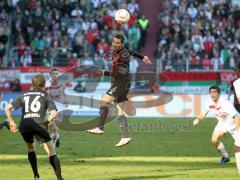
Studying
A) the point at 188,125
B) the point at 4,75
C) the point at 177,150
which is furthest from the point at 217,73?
the point at 177,150

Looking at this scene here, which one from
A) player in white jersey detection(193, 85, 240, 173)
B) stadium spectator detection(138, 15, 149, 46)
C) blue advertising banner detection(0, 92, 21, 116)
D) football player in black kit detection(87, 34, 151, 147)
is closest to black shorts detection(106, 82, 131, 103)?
football player in black kit detection(87, 34, 151, 147)

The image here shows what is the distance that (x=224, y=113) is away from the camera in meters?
15.4

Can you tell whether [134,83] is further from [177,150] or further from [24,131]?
[24,131]

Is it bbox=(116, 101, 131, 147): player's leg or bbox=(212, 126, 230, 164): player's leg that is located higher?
bbox=(116, 101, 131, 147): player's leg

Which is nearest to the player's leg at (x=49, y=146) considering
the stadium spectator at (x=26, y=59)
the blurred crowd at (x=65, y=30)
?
the blurred crowd at (x=65, y=30)

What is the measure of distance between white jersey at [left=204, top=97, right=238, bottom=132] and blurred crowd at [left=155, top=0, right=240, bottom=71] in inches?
629

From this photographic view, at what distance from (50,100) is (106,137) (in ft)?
32.0

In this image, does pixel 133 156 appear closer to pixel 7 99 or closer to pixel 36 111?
pixel 36 111

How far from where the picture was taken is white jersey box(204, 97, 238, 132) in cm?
1520

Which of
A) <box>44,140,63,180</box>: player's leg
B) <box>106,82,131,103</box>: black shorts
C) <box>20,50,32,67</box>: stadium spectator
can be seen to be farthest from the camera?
<box>20,50,32,67</box>: stadium spectator

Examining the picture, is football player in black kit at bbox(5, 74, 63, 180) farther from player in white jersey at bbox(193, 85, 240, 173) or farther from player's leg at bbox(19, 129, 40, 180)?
player in white jersey at bbox(193, 85, 240, 173)

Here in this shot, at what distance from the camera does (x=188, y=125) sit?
25.4 metres

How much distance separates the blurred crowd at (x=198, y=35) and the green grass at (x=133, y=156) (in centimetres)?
812

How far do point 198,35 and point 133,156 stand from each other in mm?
18443
